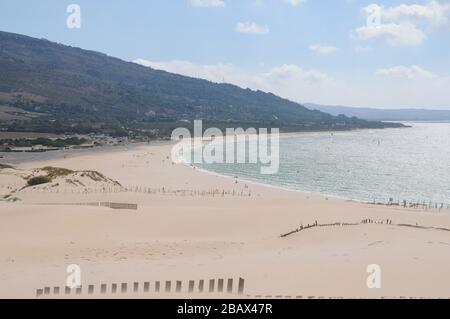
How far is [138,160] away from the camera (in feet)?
205

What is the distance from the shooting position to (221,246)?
18.8m

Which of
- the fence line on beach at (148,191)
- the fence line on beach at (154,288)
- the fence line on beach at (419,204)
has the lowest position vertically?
the fence line on beach at (419,204)

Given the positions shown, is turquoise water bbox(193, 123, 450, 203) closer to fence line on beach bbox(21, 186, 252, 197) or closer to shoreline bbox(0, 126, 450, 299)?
fence line on beach bbox(21, 186, 252, 197)

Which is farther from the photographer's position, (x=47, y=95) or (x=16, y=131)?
(x=47, y=95)

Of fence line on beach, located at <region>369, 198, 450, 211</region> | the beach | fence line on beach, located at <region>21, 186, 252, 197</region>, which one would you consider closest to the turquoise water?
fence line on beach, located at <region>369, 198, 450, 211</region>

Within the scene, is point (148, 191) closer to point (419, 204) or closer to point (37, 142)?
point (419, 204)

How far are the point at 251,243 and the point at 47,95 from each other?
156 meters

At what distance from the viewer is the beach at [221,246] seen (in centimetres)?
1249

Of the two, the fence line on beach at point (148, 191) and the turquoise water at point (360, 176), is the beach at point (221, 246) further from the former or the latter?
the turquoise water at point (360, 176)

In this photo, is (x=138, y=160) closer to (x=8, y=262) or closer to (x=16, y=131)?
(x=16, y=131)

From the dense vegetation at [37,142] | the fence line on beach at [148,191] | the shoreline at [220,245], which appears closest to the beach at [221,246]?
the shoreline at [220,245]

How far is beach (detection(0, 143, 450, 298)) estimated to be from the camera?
12492 mm

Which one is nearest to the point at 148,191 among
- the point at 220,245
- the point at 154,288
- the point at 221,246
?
the point at 220,245

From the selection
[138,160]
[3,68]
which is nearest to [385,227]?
[138,160]
